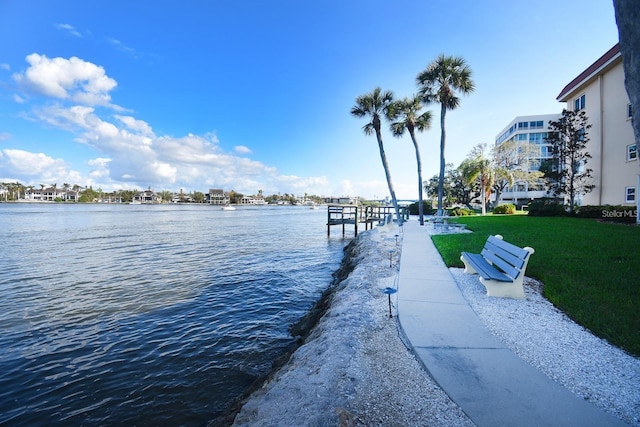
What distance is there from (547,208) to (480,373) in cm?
2693

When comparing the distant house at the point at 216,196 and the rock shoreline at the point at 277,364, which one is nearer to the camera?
the rock shoreline at the point at 277,364

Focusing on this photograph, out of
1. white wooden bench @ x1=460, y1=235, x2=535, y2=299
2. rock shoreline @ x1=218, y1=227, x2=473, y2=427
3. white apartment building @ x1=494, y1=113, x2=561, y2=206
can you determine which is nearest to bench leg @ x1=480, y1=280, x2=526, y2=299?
white wooden bench @ x1=460, y1=235, x2=535, y2=299

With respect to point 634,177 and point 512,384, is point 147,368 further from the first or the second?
point 634,177

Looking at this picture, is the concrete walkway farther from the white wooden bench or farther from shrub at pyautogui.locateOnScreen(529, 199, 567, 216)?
shrub at pyautogui.locateOnScreen(529, 199, 567, 216)

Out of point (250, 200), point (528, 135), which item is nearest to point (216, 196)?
point (250, 200)

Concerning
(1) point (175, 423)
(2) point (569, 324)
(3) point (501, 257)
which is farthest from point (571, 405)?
(1) point (175, 423)

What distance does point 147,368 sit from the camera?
5473 millimetres

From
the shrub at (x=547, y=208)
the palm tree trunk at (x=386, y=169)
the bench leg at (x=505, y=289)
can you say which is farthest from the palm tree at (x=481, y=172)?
the bench leg at (x=505, y=289)

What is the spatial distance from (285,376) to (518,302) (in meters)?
4.75

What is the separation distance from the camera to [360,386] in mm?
3217

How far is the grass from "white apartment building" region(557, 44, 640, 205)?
9515 mm

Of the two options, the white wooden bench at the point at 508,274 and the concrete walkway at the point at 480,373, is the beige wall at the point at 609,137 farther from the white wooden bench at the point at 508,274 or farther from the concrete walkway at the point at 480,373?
the concrete walkway at the point at 480,373

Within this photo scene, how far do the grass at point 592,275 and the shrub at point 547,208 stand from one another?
1279 cm

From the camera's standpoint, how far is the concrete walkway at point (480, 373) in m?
2.70
